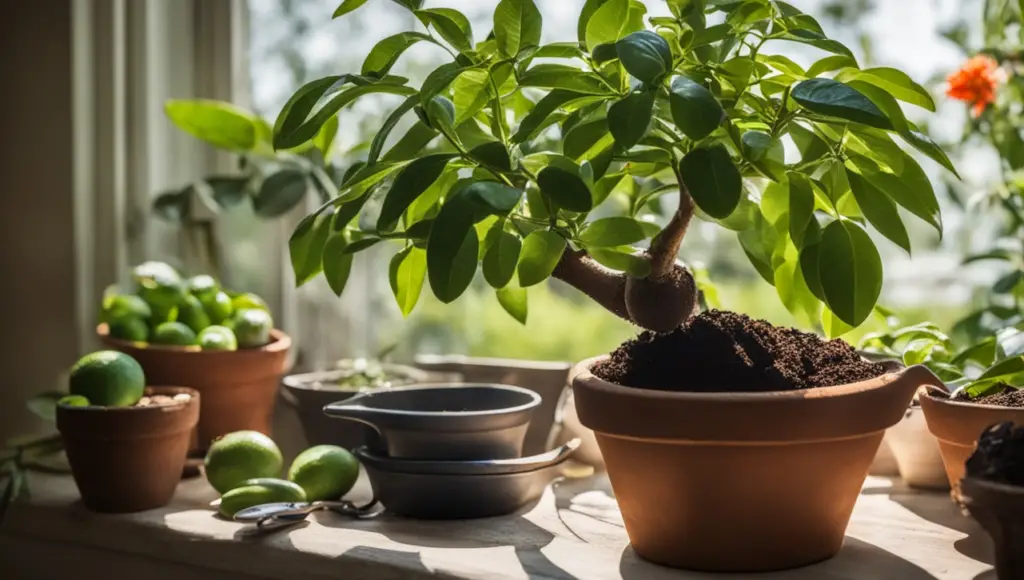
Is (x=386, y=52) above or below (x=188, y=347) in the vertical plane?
above

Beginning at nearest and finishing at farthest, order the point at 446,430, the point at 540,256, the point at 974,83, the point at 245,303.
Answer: the point at 540,256, the point at 446,430, the point at 974,83, the point at 245,303

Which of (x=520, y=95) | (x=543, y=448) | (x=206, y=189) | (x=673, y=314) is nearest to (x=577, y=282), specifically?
(x=673, y=314)

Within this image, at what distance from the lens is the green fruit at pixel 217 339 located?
1.27 metres

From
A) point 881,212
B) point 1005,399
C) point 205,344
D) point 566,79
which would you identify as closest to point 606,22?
point 566,79

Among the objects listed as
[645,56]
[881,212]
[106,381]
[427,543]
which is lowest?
[427,543]

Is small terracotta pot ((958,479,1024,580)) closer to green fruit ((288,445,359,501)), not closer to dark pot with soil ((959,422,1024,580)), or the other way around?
dark pot with soil ((959,422,1024,580))

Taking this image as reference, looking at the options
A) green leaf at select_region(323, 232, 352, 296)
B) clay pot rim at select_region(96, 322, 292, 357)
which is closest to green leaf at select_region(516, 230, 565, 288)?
green leaf at select_region(323, 232, 352, 296)

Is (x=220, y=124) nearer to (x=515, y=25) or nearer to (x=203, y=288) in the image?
(x=203, y=288)

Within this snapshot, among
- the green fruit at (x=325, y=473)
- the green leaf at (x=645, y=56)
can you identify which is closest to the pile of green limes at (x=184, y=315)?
the green fruit at (x=325, y=473)

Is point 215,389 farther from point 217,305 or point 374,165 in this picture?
point 374,165

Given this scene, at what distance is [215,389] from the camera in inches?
50.3

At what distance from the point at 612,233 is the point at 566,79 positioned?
0.41 ft

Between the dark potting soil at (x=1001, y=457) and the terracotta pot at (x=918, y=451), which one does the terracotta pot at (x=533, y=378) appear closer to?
the terracotta pot at (x=918, y=451)

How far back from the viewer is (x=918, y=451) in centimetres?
111
